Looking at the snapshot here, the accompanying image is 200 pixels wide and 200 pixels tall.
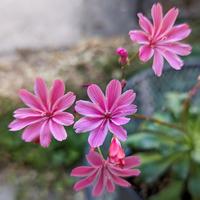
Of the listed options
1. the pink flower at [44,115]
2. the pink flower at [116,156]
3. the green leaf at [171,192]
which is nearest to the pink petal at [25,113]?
the pink flower at [44,115]

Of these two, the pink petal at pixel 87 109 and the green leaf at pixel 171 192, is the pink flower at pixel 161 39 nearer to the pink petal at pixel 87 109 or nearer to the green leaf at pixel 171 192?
the pink petal at pixel 87 109

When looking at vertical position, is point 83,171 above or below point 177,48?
below

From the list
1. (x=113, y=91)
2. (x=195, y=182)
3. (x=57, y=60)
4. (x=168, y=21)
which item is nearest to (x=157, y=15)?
(x=168, y=21)

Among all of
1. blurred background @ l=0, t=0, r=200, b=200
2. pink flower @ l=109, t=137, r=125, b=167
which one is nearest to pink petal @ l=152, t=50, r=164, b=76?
pink flower @ l=109, t=137, r=125, b=167

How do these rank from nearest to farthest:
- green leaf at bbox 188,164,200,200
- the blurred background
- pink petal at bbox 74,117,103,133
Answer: pink petal at bbox 74,117,103,133 < green leaf at bbox 188,164,200,200 < the blurred background

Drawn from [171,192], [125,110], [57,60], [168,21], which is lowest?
[171,192]

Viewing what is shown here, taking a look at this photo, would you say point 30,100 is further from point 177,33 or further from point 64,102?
point 177,33

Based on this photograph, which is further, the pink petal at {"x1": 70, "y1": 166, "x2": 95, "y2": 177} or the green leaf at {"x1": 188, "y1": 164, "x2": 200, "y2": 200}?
the green leaf at {"x1": 188, "y1": 164, "x2": 200, "y2": 200}

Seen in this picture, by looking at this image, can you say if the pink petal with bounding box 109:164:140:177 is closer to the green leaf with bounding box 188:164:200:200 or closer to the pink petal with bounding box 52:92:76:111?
the pink petal with bounding box 52:92:76:111
